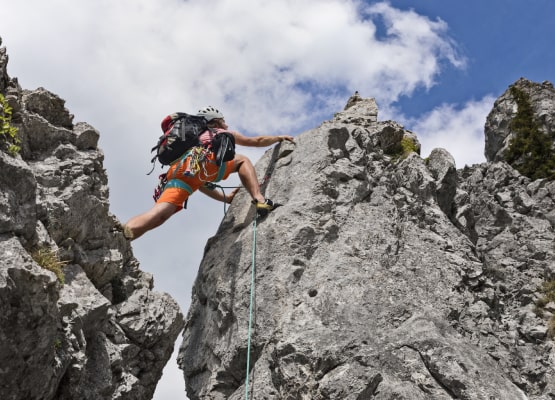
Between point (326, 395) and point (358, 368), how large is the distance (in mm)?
707

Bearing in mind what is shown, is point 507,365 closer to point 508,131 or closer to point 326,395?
point 326,395

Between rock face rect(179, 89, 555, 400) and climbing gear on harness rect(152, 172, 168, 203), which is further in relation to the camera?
climbing gear on harness rect(152, 172, 168, 203)

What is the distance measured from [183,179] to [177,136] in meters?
1.09

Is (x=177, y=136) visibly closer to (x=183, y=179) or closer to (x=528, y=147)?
(x=183, y=179)

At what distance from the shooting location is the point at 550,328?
43.2ft

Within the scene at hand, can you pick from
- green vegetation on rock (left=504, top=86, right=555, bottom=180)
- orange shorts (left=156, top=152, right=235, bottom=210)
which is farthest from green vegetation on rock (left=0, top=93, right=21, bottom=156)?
green vegetation on rock (left=504, top=86, right=555, bottom=180)

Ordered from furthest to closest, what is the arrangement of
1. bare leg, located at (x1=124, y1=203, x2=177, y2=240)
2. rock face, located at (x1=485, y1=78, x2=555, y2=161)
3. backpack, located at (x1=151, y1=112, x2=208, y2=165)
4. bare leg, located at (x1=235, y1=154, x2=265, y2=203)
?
rock face, located at (x1=485, y1=78, x2=555, y2=161)
backpack, located at (x1=151, y1=112, x2=208, y2=165)
bare leg, located at (x1=235, y1=154, x2=265, y2=203)
bare leg, located at (x1=124, y1=203, x2=177, y2=240)

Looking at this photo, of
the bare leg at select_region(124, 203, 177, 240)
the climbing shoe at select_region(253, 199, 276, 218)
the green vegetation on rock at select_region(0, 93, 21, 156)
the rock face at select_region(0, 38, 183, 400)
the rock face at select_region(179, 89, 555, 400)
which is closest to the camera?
the rock face at select_region(0, 38, 183, 400)

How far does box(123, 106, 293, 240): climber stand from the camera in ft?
44.7

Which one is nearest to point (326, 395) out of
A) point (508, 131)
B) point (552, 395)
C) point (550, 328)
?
point (552, 395)

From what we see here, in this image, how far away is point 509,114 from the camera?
28859 millimetres

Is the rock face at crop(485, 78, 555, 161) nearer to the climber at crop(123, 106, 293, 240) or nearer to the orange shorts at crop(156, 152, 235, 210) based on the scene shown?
the climber at crop(123, 106, 293, 240)

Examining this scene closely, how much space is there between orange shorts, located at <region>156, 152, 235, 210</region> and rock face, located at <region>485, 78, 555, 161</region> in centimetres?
1691

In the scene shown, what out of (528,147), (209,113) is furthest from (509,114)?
(209,113)
